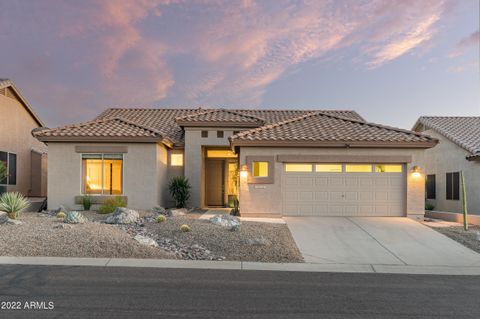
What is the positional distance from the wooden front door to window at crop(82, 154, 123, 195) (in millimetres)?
5509

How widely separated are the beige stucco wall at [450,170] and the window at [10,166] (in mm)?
23928

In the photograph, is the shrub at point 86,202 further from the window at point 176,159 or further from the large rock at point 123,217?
the window at point 176,159

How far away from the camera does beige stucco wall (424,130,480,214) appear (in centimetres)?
1817

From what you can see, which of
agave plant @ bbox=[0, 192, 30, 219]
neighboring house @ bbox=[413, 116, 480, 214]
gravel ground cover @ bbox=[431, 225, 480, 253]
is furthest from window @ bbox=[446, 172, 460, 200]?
agave plant @ bbox=[0, 192, 30, 219]

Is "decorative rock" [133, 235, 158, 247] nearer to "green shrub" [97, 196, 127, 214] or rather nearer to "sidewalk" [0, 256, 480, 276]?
"sidewalk" [0, 256, 480, 276]

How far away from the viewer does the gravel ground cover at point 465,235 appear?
11.8 meters

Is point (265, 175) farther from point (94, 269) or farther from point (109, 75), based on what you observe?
point (109, 75)

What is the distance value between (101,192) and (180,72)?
9.01 m

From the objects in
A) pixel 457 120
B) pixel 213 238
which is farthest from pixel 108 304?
pixel 457 120

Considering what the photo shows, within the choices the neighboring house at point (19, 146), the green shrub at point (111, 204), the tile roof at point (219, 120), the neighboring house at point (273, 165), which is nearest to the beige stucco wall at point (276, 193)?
the neighboring house at point (273, 165)

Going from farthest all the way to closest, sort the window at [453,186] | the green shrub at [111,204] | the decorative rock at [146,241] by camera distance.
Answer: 1. the window at [453,186]
2. the green shrub at [111,204]
3. the decorative rock at [146,241]

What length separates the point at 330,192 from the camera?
15977 mm

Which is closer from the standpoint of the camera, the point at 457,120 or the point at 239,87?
the point at 457,120

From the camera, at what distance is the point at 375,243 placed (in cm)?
1191
